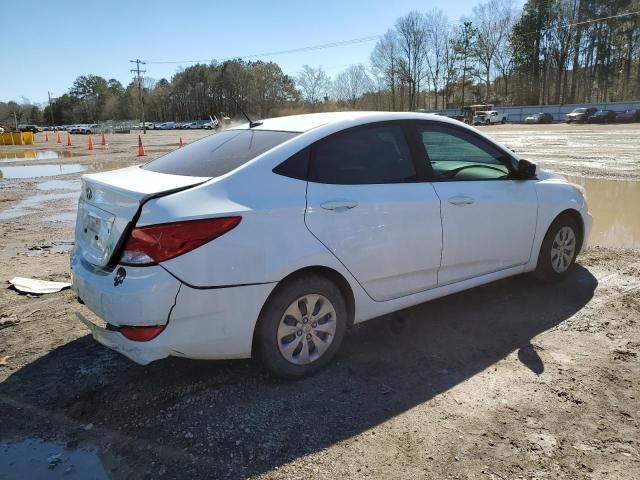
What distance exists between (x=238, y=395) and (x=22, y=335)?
2110mm

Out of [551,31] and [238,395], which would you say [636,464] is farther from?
[551,31]

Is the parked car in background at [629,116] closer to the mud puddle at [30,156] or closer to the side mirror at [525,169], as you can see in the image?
the mud puddle at [30,156]

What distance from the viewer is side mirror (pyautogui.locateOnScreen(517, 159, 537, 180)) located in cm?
442

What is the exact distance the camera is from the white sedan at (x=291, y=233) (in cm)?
280

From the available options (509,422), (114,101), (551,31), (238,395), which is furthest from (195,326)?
(114,101)

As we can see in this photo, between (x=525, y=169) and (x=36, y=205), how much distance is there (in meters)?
9.72

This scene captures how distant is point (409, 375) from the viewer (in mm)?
3369

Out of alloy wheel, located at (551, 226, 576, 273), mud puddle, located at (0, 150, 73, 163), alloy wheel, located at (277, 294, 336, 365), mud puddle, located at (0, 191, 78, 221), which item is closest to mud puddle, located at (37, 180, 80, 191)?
mud puddle, located at (0, 191, 78, 221)

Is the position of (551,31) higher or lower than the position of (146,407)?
higher

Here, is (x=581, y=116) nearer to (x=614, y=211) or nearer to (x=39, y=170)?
(x=614, y=211)

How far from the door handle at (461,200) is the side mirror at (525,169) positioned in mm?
775

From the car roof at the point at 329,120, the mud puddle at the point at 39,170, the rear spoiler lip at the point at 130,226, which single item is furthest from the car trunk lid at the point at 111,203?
the mud puddle at the point at 39,170

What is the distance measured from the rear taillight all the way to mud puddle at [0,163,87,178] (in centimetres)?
1571

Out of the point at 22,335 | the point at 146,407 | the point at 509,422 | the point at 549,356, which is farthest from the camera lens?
the point at 22,335
